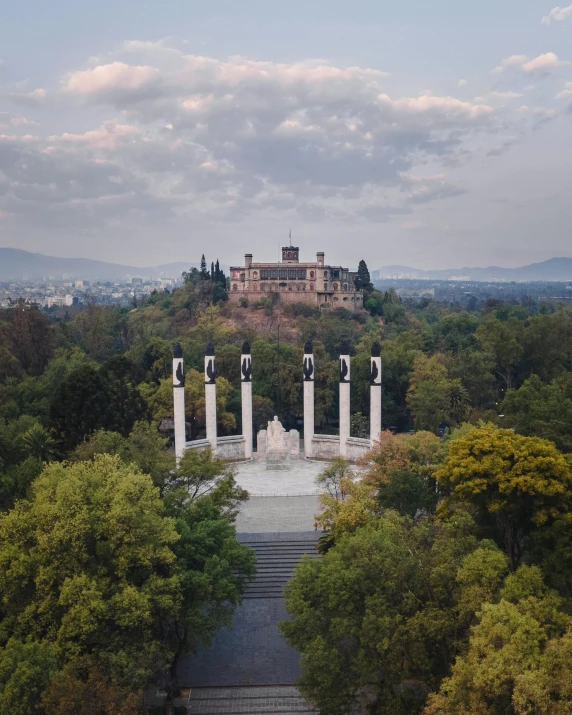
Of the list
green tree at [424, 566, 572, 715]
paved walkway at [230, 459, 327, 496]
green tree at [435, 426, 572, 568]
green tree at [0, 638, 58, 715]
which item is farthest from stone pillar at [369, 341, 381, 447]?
green tree at [0, 638, 58, 715]

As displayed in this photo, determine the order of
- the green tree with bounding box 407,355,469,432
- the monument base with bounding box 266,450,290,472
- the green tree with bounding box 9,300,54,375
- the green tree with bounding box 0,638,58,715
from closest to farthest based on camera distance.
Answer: the green tree with bounding box 0,638,58,715 → the monument base with bounding box 266,450,290,472 → the green tree with bounding box 407,355,469,432 → the green tree with bounding box 9,300,54,375

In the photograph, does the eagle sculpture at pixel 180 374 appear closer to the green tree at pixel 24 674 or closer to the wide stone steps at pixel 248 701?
the wide stone steps at pixel 248 701

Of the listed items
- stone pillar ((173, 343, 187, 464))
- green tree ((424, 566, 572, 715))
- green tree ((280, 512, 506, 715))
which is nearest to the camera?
green tree ((424, 566, 572, 715))

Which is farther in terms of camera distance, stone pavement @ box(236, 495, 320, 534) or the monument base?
the monument base

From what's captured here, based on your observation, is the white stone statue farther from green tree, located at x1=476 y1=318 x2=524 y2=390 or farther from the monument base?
green tree, located at x1=476 y1=318 x2=524 y2=390

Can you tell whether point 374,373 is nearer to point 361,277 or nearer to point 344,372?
point 344,372

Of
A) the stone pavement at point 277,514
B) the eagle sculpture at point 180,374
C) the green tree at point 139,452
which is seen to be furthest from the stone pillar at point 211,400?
the green tree at point 139,452
